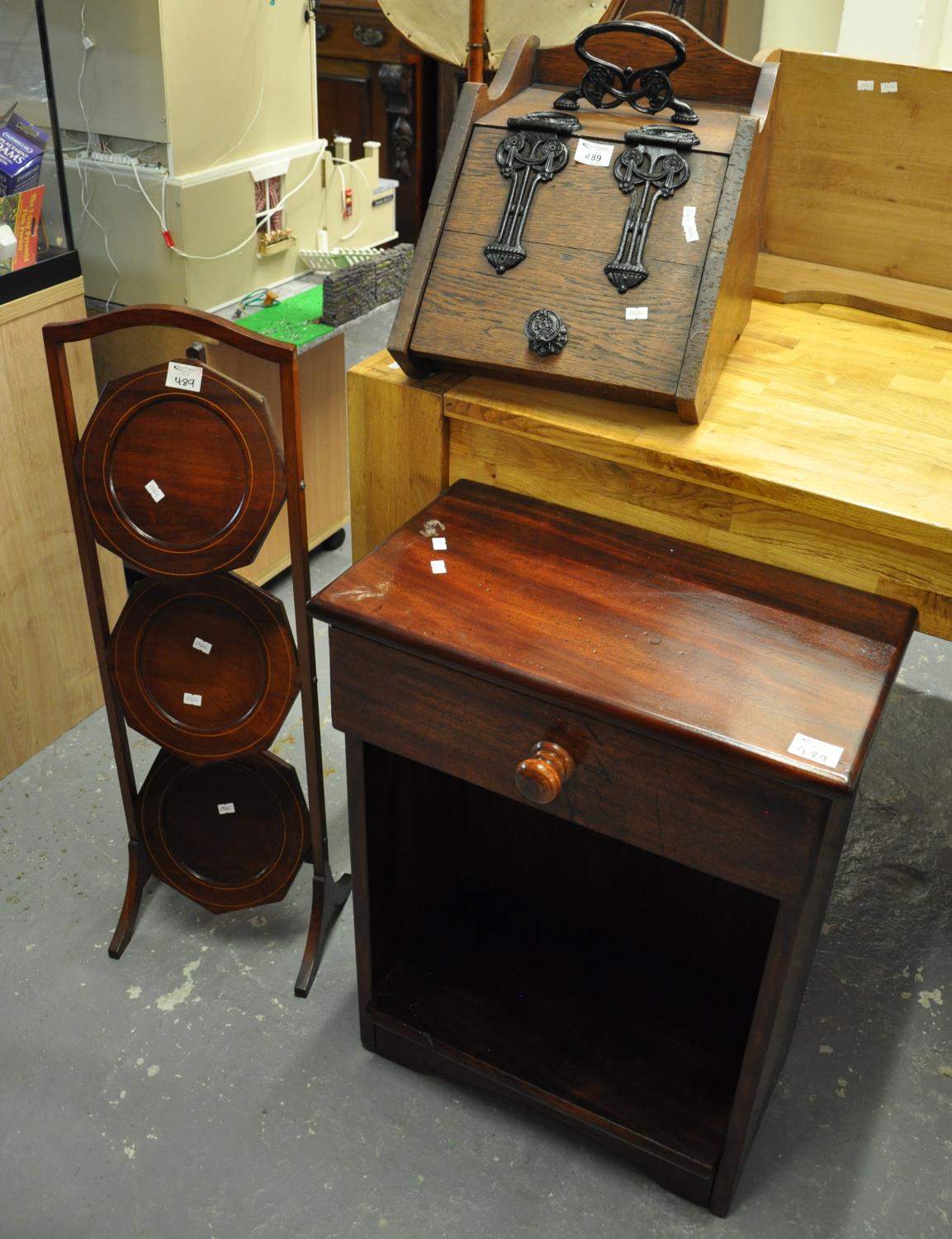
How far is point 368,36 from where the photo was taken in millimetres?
4711

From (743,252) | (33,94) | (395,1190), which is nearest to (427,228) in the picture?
(743,252)

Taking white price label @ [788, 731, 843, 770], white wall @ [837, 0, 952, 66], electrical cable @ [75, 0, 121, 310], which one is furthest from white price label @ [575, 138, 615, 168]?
white wall @ [837, 0, 952, 66]

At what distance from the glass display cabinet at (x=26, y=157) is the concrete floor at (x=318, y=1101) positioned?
1.02m

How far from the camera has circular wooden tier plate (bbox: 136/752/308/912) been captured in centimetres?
187

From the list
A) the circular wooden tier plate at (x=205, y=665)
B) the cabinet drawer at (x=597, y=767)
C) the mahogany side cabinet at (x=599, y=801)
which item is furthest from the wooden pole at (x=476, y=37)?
the cabinet drawer at (x=597, y=767)

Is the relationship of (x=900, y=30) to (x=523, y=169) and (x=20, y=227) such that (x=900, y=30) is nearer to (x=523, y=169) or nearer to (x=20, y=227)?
(x=523, y=169)

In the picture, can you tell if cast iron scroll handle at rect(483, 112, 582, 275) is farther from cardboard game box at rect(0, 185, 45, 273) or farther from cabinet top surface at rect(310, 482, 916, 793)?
cardboard game box at rect(0, 185, 45, 273)

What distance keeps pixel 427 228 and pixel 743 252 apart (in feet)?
1.49

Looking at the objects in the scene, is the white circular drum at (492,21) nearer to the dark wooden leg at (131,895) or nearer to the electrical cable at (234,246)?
the electrical cable at (234,246)

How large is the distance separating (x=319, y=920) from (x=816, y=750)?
39.9 inches

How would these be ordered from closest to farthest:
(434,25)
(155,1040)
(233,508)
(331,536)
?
(233,508)
(155,1040)
(434,25)
(331,536)

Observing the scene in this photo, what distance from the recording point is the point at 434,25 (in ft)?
7.70

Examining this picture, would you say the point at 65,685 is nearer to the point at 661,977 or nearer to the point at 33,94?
the point at 33,94

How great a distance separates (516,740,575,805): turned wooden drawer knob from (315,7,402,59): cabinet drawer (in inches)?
162
